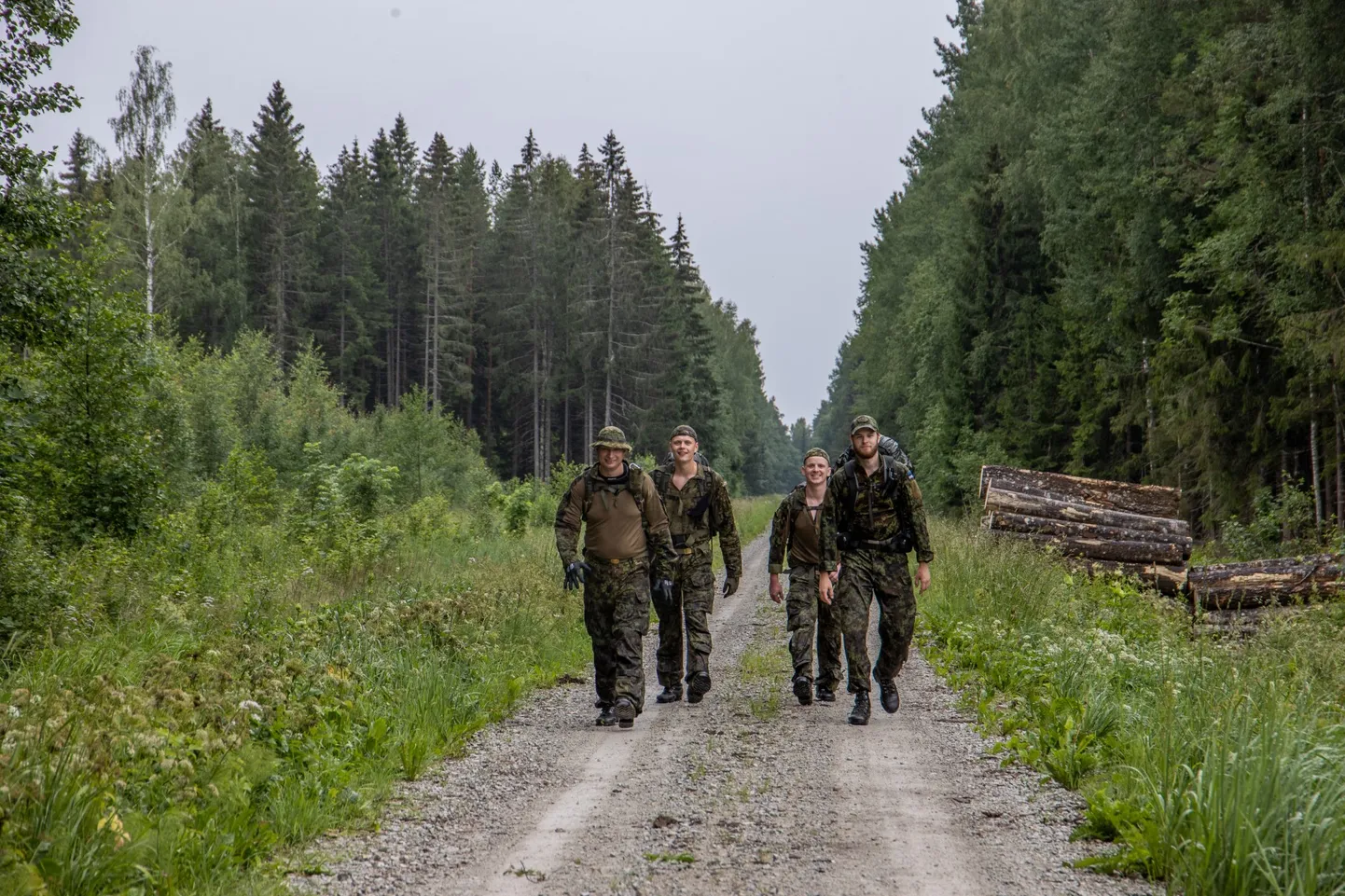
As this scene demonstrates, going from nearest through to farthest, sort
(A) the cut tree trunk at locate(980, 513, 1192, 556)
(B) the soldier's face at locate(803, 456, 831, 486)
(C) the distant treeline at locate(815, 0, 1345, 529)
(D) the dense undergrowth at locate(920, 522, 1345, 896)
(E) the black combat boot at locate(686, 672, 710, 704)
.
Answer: (D) the dense undergrowth at locate(920, 522, 1345, 896), (E) the black combat boot at locate(686, 672, 710, 704), (B) the soldier's face at locate(803, 456, 831, 486), (A) the cut tree trunk at locate(980, 513, 1192, 556), (C) the distant treeline at locate(815, 0, 1345, 529)

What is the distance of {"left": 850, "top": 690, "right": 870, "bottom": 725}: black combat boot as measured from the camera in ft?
26.3

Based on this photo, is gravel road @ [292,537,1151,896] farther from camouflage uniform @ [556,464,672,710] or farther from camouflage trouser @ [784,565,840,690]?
camouflage trouser @ [784,565,840,690]

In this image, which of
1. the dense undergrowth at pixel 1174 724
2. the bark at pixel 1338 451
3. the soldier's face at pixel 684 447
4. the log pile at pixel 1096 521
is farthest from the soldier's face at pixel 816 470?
the bark at pixel 1338 451

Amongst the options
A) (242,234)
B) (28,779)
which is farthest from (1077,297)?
(242,234)

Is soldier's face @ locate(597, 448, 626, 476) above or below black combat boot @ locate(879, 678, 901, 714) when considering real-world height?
above

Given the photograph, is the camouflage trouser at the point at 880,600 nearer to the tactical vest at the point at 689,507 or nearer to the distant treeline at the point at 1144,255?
the tactical vest at the point at 689,507

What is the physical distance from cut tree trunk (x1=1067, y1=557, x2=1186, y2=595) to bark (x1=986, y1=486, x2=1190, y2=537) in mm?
833

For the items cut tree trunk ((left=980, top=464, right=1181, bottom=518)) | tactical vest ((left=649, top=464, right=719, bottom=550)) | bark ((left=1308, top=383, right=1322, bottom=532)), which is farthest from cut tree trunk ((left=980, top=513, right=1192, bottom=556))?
tactical vest ((left=649, top=464, right=719, bottom=550))

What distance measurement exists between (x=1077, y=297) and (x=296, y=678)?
24.5m

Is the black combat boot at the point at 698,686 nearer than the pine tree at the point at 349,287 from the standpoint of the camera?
Yes

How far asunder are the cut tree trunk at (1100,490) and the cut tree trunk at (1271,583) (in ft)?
13.0

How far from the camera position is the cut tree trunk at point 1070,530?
48.1 feet

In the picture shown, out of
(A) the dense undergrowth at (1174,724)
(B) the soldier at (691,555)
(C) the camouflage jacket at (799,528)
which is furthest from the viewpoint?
(C) the camouflage jacket at (799,528)

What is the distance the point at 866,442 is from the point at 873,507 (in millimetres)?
556
